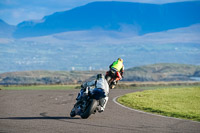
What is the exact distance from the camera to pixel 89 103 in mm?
15711

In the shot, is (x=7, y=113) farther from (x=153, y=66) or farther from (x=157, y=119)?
(x=153, y=66)

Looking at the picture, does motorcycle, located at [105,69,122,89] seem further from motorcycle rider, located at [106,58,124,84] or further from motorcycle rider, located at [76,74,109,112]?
motorcycle rider, located at [76,74,109,112]

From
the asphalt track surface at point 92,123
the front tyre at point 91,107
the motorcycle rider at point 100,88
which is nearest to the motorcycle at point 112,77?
the motorcycle rider at point 100,88

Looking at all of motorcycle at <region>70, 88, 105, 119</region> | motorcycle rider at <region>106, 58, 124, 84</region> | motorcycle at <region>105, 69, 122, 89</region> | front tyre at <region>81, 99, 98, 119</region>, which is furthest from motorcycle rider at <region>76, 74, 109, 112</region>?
motorcycle rider at <region>106, 58, 124, 84</region>

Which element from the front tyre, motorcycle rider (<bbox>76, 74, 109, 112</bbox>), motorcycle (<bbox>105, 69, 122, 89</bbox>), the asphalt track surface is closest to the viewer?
the asphalt track surface

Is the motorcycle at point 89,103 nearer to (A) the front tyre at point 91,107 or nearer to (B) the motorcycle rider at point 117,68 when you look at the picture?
(A) the front tyre at point 91,107

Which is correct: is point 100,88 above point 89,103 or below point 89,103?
above

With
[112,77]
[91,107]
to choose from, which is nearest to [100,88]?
[91,107]

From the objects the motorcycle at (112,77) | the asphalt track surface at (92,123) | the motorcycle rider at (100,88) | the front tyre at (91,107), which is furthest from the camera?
the motorcycle at (112,77)

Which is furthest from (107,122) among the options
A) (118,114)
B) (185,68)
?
(185,68)

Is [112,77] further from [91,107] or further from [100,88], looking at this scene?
[91,107]

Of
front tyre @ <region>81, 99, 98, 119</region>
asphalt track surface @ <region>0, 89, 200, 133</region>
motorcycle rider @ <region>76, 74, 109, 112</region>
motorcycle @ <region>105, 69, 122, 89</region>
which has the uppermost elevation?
motorcycle @ <region>105, 69, 122, 89</region>

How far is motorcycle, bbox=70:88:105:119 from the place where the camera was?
50.5 ft

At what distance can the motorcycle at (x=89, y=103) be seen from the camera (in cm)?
1539
